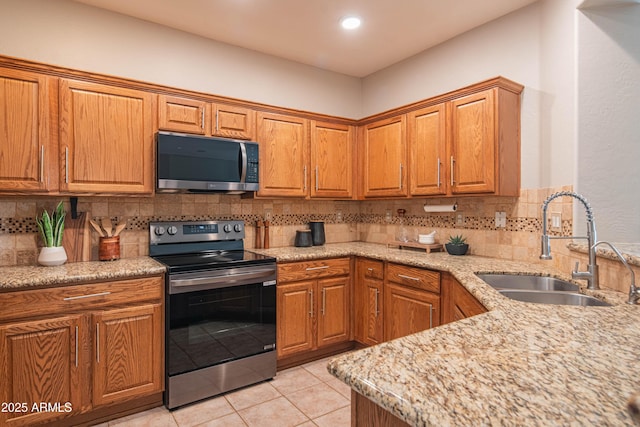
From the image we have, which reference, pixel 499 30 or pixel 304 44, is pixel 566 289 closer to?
pixel 499 30

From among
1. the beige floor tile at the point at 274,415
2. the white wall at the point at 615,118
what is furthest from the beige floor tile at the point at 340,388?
the white wall at the point at 615,118

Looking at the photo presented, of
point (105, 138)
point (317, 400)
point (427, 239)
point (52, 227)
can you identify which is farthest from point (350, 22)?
point (317, 400)

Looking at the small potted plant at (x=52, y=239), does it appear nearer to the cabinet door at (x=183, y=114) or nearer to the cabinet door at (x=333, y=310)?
the cabinet door at (x=183, y=114)

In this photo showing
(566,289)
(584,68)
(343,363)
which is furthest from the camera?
(584,68)

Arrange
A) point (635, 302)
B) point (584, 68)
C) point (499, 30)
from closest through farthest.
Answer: point (635, 302)
point (584, 68)
point (499, 30)

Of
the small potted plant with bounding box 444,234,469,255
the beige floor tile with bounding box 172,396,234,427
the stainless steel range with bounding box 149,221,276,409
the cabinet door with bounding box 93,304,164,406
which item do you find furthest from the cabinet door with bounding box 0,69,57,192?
the small potted plant with bounding box 444,234,469,255

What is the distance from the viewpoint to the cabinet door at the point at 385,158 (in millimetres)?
3252

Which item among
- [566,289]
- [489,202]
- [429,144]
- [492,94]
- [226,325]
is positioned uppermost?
[492,94]

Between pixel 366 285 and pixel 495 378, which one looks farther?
pixel 366 285

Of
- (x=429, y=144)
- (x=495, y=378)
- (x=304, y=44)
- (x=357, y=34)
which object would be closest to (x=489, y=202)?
(x=429, y=144)

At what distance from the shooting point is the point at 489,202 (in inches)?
115

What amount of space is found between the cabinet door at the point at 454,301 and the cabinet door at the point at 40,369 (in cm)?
219

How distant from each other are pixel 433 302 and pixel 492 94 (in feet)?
4.97

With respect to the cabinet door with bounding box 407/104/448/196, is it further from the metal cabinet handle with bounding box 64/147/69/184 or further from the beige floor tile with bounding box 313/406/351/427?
the metal cabinet handle with bounding box 64/147/69/184
